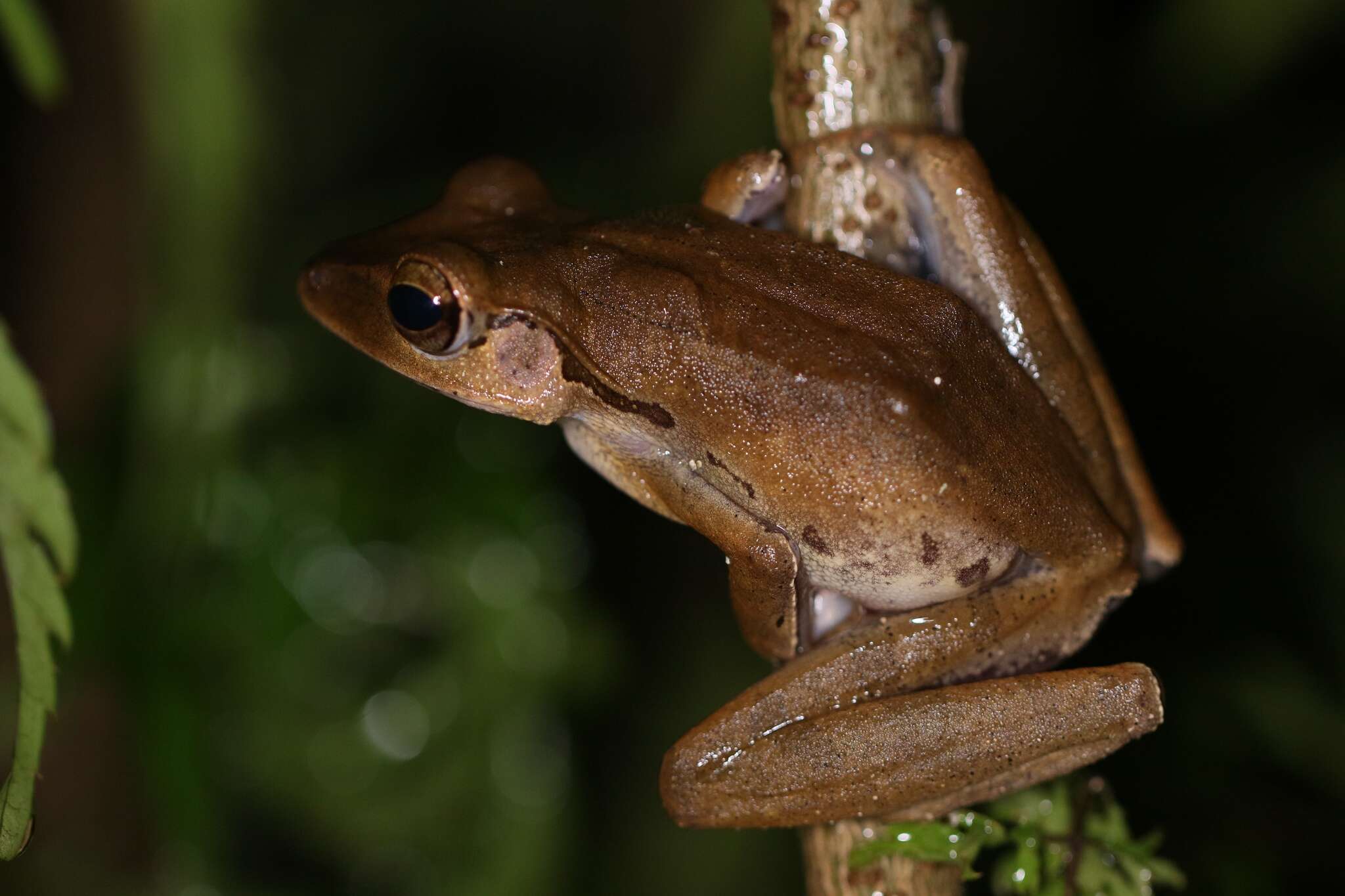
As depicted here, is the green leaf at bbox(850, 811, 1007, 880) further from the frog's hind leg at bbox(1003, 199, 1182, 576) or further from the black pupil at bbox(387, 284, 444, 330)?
the black pupil at bbox(387, 284, 444, 330)

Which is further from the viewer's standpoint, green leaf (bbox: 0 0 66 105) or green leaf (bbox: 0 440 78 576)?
green leaf (bbox: 0 0 66 105)

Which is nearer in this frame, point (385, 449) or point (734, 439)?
point (734, 439)

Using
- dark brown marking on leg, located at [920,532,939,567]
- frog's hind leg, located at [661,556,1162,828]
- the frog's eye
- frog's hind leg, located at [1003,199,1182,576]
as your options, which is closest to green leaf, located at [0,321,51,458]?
the frog's eye

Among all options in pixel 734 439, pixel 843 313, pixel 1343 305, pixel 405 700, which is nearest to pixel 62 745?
pixel 405 700

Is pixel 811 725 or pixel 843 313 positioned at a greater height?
pixel 843 313

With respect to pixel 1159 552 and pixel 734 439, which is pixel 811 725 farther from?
pixel 1159 552

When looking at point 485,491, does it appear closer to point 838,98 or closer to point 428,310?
point 428,310

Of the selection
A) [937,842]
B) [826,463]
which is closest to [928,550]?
[826,463]

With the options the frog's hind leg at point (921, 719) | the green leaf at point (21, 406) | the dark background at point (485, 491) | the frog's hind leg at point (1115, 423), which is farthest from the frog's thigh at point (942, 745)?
the dark background at point (485, 491)
